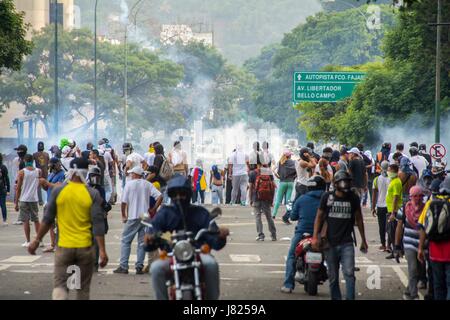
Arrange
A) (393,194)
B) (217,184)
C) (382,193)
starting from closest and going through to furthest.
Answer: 1. (393,194)
2. (382,193)
3. (217,184)

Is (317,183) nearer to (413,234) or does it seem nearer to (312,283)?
(312,283)

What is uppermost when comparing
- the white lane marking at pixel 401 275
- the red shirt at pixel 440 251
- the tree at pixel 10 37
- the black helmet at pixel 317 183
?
the tree at pixel 10 37

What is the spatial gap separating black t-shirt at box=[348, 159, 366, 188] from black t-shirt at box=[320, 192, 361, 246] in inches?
561

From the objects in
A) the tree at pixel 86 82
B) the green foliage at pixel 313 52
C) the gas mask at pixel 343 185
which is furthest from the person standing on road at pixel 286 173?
the green foliage at pixel 313 52

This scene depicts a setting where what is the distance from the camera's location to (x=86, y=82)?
101 meters

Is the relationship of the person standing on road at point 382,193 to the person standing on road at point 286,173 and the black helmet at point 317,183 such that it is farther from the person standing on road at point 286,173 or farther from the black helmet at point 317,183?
the person standing on road at point 286,173

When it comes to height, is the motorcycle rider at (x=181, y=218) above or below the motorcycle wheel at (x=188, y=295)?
above

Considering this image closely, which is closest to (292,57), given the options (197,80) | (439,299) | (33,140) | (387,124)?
(197,80)

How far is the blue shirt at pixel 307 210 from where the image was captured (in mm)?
17281

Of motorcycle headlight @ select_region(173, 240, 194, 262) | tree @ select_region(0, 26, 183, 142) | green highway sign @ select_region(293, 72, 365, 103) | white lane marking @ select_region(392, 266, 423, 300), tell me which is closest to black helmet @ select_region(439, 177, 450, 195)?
white lane marking @ select_region(392, 266, 423, 300)

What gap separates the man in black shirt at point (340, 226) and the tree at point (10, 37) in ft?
92.9

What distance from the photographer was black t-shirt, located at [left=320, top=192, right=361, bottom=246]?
605 inches

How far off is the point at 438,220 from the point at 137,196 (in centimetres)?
561

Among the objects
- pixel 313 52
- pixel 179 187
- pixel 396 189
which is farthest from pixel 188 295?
pixel 313 52
